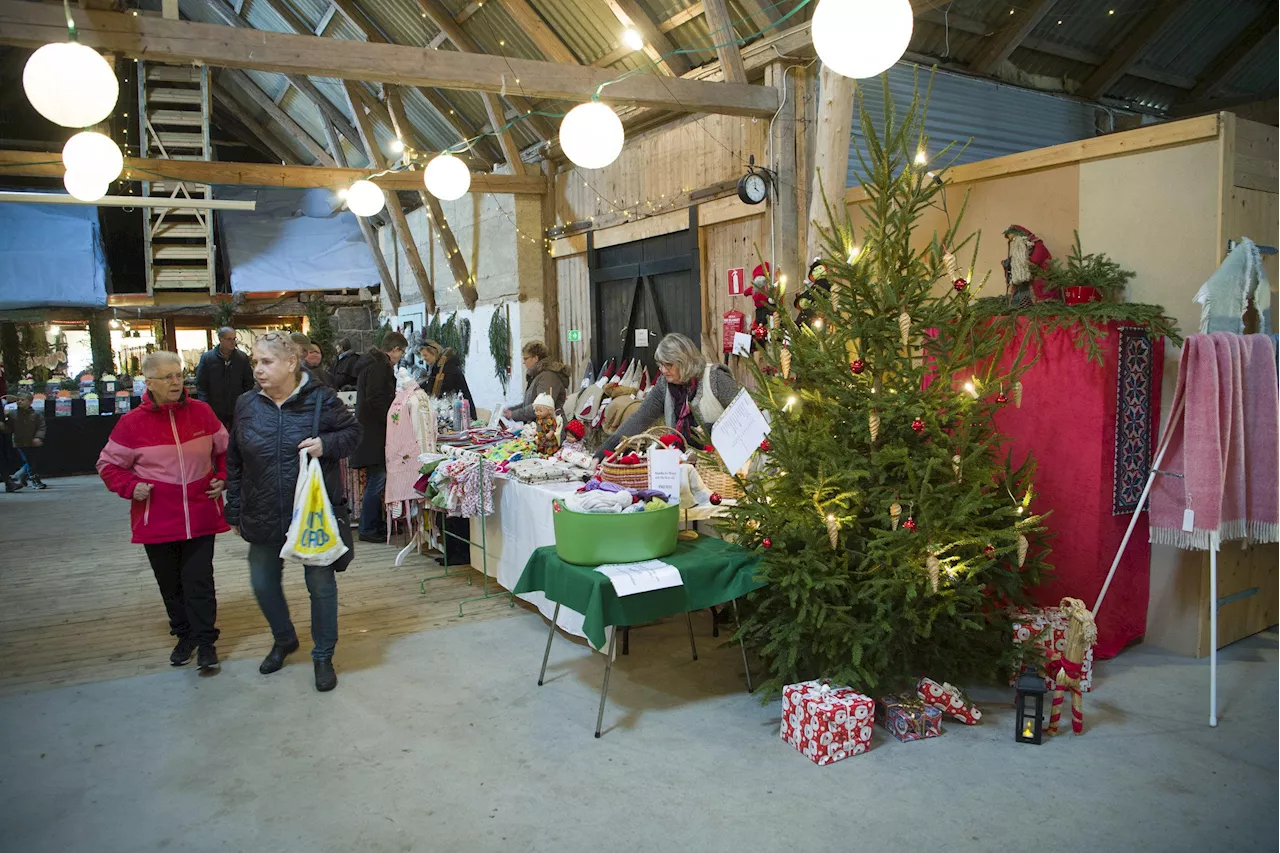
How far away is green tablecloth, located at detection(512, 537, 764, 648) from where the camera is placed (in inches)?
123

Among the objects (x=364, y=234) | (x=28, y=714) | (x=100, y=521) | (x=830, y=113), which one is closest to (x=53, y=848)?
(x=28, y=714)

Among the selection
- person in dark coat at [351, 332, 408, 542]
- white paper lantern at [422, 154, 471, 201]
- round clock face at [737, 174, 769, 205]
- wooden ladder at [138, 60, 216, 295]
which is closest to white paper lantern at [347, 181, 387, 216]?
white paper lantern at [422, 154, 471, 201]

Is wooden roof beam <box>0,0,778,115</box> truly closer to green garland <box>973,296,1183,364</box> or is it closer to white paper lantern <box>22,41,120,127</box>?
white paper lantern <box>22,41,120,127</box>

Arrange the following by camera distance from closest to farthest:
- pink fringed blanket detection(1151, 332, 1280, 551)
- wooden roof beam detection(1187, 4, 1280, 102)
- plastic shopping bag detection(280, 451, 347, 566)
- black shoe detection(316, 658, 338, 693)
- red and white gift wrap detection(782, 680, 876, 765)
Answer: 1. red and white gift wrap detection(782, 680, 876, 765)
2. pink fringed blanket detection(1151, 332, 1280, 551)
3. plastic shopping bag detection(280, 451, 347, 566)
4. black shoe detection(316, 658, 338, 693)
5. wooden roof beam detection(1187, 4, 1280, 102)

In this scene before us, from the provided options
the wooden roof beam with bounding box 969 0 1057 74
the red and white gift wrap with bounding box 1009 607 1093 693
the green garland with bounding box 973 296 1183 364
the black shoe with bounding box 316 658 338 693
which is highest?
the wooden roof beam with bounding box 969 0 1057 74

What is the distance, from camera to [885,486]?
3.23 m

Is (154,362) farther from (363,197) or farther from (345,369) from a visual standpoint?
(345,369)

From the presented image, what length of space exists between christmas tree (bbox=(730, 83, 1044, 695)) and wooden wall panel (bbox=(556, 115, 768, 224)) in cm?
354

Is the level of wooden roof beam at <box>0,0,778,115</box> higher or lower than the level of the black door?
higher

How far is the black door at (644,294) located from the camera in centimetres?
761

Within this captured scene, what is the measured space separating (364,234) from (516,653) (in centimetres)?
1121

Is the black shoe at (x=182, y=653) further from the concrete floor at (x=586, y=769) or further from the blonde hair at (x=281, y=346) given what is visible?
the blonde hair at (x=281, y=346)

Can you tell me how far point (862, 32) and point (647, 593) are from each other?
232cm

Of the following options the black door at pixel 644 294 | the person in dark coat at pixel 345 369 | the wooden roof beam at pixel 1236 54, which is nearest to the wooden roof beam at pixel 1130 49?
the wooden roof beam at pixel 1236 54
